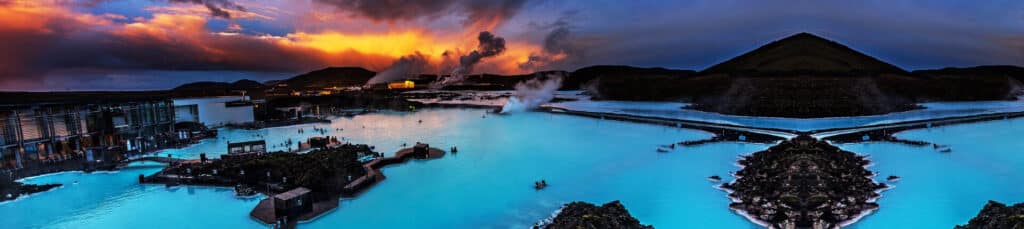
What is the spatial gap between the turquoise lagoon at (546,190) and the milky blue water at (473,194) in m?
0.04

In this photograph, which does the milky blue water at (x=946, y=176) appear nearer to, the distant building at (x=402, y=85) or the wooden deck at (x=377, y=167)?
the wooden deck at (x=377, y=167)

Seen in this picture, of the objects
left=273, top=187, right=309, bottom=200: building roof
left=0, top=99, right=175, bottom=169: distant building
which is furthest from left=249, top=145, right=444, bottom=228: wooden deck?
left=0, top=99, right=175, bottom=169: distant building

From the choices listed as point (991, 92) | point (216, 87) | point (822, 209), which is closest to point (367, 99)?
point (216, 87)

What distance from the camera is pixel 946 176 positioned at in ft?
52.5

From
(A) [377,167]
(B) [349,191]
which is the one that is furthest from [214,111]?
(B) [349,191]

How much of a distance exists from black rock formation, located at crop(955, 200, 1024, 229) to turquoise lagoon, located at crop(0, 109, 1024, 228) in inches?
84.1

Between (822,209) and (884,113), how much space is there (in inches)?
1316

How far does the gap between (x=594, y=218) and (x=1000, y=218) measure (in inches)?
271

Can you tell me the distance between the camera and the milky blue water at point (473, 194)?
1251 cm

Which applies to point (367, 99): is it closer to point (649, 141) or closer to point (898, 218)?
point (649, 141)

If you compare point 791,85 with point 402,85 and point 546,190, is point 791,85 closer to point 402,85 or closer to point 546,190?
point 546,190

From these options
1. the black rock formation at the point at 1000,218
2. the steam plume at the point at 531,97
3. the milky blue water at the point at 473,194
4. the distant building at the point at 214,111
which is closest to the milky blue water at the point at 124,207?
the milky blue water at the point at 473,194

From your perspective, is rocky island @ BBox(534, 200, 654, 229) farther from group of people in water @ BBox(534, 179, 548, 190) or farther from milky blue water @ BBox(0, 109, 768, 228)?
group of people in water @ BBox(534, 179, 548, 190)

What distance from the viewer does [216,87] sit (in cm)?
8144
